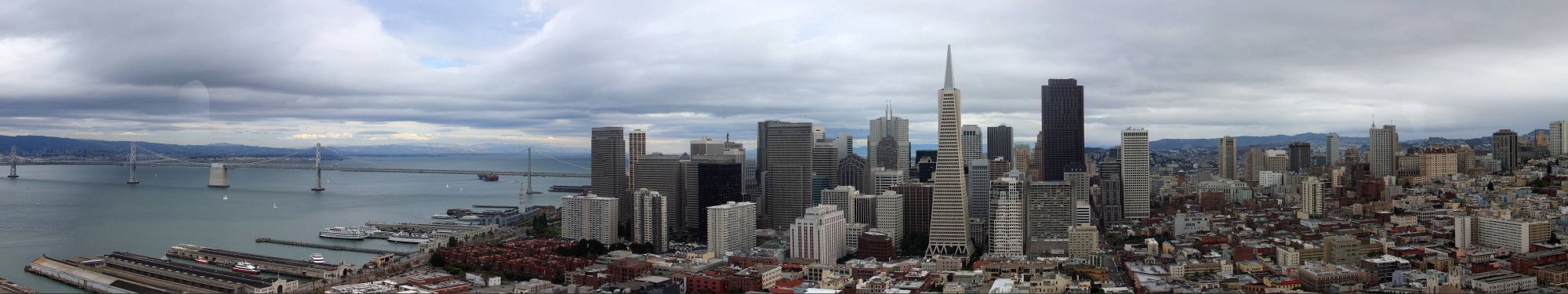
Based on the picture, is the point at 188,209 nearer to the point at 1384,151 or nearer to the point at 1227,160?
the point at 1227,160

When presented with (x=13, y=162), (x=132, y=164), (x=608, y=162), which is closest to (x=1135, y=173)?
(x=608, y=162)

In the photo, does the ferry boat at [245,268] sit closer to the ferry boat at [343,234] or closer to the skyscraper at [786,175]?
the ferry boat at [343,234]

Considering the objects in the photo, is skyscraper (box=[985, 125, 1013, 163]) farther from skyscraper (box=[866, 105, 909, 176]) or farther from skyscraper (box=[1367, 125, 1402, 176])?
skyscraper (box=[1367, 125, 1402, 176])

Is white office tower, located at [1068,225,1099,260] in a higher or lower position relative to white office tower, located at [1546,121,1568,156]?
lower

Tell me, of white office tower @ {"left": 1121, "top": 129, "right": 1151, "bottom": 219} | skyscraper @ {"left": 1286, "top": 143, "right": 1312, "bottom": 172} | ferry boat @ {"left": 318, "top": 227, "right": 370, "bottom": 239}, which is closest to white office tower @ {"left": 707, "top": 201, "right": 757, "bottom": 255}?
ferry boat @ {"left": 318, "top": 227, "right": 370, "bottom": 239}

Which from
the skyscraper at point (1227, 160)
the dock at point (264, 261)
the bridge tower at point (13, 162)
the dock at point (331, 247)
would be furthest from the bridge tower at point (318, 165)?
the skyscraper at point (1227, 160)
